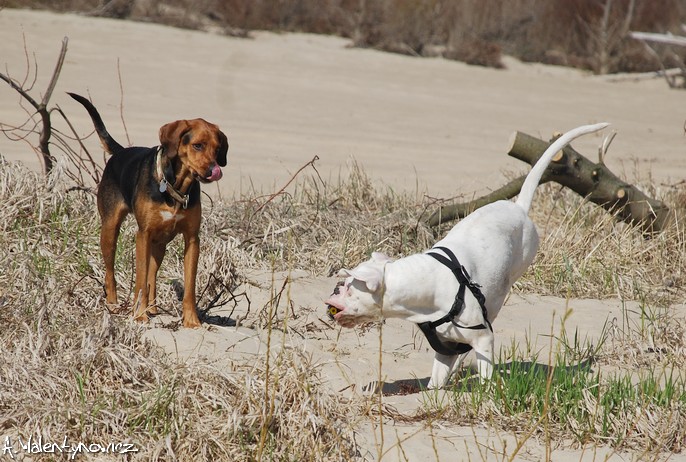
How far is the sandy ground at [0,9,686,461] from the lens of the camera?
5.49 metres

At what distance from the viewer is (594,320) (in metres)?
6.55

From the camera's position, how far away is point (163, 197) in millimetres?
5211

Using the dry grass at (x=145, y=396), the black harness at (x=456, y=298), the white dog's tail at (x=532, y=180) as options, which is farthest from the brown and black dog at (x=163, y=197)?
the white dog's tail at (x=532, y=180)

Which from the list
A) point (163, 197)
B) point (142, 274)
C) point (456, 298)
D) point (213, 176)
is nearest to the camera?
point (456, 298)

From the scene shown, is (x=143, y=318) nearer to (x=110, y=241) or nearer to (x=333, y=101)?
(x=110, y=241)

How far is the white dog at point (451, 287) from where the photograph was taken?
14.6 feet

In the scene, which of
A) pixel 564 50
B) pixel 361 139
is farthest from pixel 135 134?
pixel 564 50

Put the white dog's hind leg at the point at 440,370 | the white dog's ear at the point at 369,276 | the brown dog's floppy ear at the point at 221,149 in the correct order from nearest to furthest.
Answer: the white dog's ear at the point at 369,276, the white dog's hind leg at the point at 440,370, the brown dog's floppy ear at the point at 221,149

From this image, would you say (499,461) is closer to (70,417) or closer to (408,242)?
(70,417)

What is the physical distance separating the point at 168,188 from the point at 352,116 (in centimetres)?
1010

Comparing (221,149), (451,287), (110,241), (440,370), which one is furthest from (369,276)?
(110,241)

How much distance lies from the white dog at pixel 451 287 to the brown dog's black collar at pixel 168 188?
1160 mm

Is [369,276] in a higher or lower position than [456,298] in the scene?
higher

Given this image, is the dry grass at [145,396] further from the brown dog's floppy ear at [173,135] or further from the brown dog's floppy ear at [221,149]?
the brown dog's floppy ear at [221,149]
